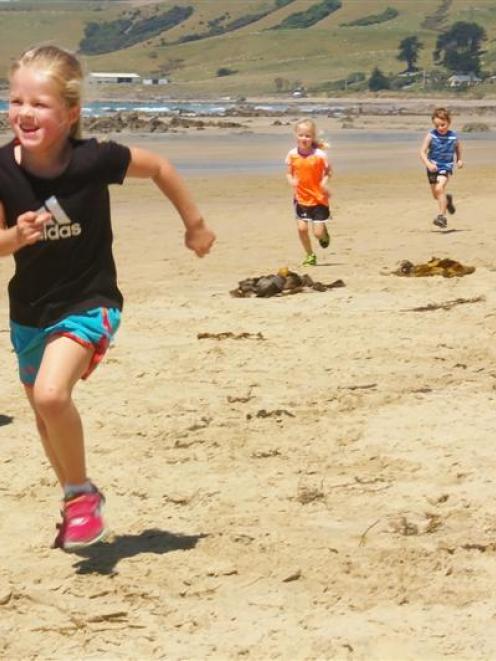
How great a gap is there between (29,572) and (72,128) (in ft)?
4.95

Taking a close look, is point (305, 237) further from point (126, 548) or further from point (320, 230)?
point (126, 548)

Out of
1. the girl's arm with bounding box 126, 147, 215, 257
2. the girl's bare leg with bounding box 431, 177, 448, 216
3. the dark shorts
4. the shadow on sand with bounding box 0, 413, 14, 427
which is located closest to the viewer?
the girl's arm with bounding box 126, 147, 215, 257

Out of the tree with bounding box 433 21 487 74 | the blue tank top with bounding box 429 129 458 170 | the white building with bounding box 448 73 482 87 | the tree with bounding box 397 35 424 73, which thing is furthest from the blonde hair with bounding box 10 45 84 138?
the tree with bounding box 397 35 424 73

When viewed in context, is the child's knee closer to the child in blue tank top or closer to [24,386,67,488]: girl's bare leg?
[24,386,67,488]: girl's bare leg

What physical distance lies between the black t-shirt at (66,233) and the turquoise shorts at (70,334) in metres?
0.03

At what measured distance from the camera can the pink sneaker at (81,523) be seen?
4.65m

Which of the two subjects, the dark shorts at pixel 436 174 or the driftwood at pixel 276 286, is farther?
the dark shorts at pixel 436 174

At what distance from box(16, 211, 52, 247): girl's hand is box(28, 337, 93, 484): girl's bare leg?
41 centimetres

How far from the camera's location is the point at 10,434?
638cm

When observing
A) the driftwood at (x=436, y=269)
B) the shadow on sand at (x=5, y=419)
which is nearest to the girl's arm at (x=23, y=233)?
the shadow on sand at (x=5, y=419)

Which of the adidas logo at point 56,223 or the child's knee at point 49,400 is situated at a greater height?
the adidas logo at point 56,223

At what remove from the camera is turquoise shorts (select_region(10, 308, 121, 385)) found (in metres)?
4.53

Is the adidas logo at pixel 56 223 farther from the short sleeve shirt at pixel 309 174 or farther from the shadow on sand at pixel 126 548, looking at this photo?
the short sleeve shirt at pixel 309 174

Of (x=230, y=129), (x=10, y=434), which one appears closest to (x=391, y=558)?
(x=10, y=434)
